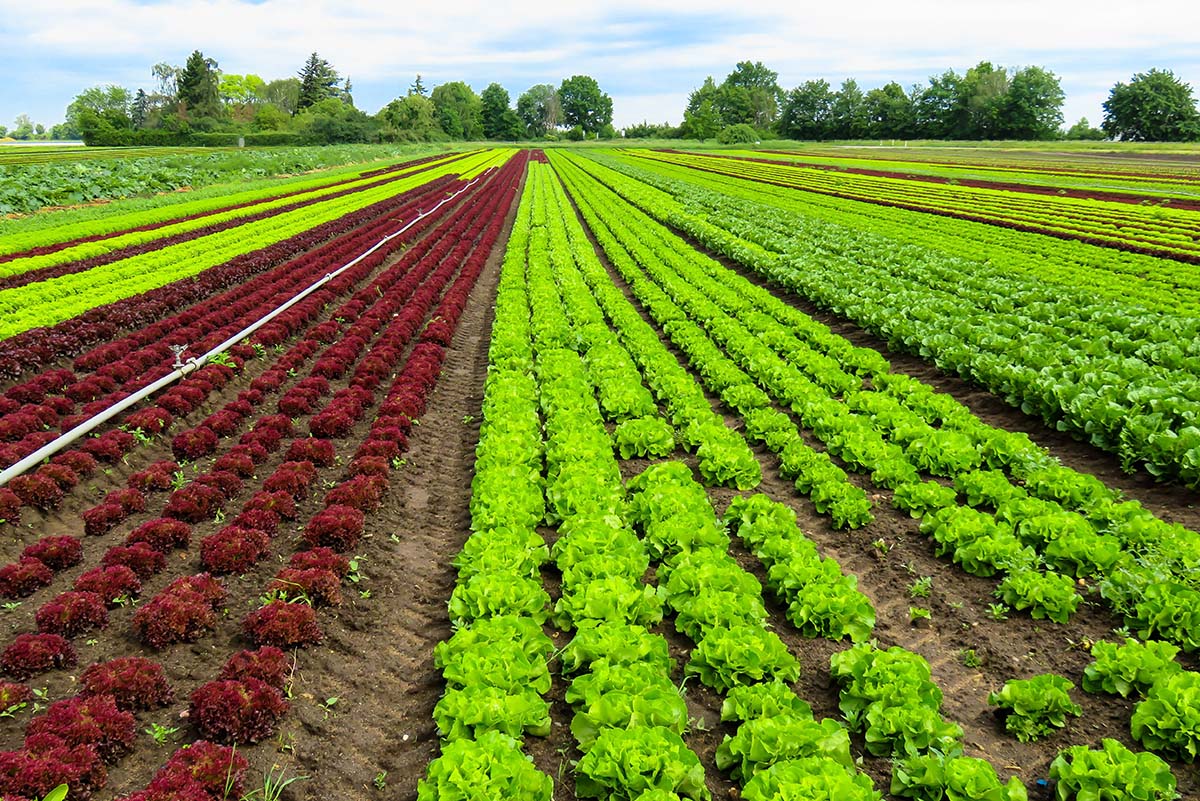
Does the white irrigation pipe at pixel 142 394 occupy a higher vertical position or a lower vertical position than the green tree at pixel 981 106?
lower

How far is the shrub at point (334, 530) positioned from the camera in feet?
25.1

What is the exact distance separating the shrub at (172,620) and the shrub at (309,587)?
0.65m

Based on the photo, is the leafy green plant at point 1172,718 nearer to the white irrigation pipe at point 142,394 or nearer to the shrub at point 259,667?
the shrub at point 259,667

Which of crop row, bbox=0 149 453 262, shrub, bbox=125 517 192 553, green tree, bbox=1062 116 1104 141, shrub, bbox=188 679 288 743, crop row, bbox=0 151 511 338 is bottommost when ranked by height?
shrub, bbox=188 679 288 743

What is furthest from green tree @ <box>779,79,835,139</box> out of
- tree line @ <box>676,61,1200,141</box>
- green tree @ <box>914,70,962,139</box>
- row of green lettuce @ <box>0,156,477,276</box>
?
row of green lettuce @ <box>0,156,477,276</box>

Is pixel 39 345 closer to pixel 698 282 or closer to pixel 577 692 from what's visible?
pixel 577 692

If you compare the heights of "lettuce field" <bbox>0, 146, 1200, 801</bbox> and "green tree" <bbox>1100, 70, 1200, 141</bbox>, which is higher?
"green tree" <bbox>1100, 70, 1200, 141</bbox>

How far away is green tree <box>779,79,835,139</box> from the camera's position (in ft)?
501

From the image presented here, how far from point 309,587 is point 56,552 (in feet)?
10.2

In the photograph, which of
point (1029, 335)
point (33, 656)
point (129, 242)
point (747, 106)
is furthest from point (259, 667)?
point (747, 106)

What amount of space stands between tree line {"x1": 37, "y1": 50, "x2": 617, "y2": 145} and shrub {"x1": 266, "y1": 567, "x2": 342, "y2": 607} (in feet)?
359

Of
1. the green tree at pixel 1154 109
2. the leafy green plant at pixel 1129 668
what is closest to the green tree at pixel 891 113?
the green tree at pixel 1154 109

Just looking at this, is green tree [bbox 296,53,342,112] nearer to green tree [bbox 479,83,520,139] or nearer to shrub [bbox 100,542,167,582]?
green tree [bbox 479,83,520,139]

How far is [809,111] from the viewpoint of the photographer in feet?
512
